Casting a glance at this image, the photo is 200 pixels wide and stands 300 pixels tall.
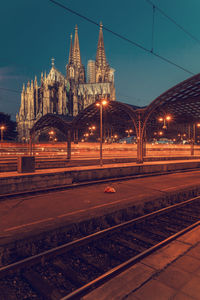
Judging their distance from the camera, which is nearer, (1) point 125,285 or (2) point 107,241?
(1) point 125,285

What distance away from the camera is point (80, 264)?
5.09 m

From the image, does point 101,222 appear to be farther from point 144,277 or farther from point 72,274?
point 144,277

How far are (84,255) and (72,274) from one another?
0.85 metres

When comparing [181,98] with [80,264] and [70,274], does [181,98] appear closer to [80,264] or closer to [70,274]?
[80,264]

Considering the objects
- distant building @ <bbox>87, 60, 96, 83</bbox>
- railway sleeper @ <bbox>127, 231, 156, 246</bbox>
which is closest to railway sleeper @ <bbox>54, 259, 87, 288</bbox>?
railway sleeper @ <bbox>127, 231, 156, 246</bbox>

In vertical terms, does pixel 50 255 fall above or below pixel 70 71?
below

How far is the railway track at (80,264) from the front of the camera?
4.10 m

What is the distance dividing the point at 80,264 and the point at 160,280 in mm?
1986

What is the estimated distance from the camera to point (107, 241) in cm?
630

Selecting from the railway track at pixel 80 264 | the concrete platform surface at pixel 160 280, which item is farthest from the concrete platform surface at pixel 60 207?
the concrete platform surface at pixel 160 280

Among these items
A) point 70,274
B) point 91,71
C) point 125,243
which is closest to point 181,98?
point 125,243

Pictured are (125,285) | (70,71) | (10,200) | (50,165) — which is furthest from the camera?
(70,71)

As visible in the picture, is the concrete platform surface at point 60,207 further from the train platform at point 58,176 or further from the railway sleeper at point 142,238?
the train platform at point 58,176

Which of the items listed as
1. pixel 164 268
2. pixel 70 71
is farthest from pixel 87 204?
pixel 70 71
